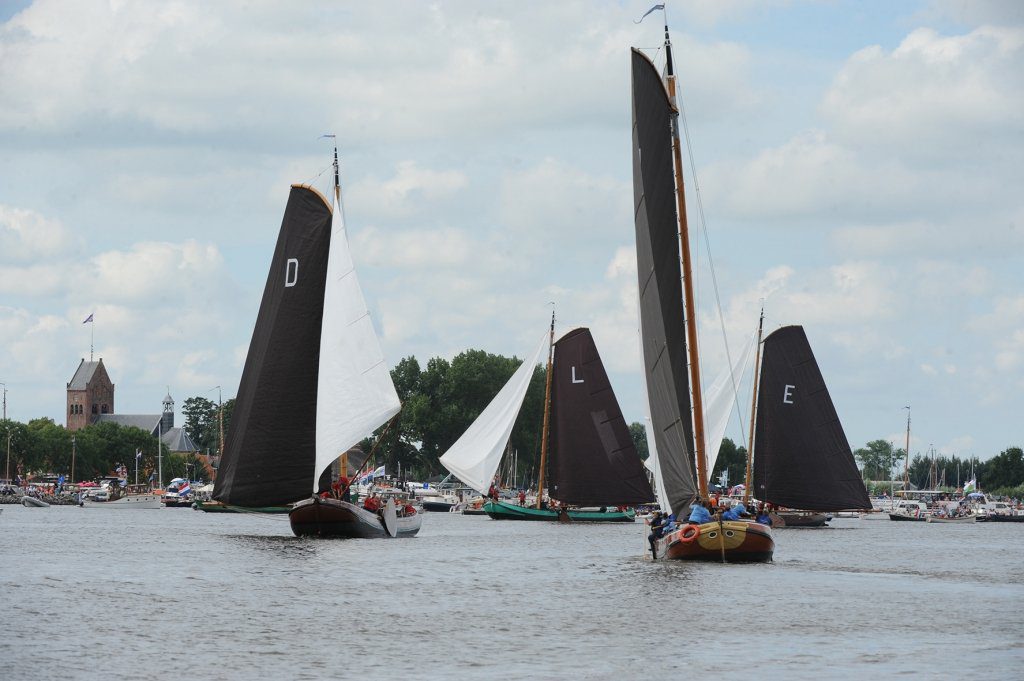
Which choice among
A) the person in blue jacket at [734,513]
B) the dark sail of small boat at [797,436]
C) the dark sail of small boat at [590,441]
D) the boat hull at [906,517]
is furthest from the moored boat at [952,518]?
the person in blue jacket at [734,513]

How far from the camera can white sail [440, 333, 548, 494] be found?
316 feet

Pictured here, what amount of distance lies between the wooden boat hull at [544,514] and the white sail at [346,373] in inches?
1586

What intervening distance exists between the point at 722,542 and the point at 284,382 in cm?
2255

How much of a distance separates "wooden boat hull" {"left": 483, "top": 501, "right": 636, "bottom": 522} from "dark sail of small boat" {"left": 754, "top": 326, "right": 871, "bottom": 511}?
41.7 ft

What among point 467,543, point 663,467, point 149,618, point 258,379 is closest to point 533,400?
point 467,543

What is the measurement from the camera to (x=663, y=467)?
47500 millimetres

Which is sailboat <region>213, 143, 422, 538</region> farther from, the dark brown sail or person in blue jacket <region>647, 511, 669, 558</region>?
person in blue jacket <region>647, 511, 669, 558</region>

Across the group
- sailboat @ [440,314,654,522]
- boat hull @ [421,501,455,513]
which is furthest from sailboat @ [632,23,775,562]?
boat hull @ [421,501,455,513]

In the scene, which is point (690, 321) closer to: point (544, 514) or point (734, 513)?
point (734, 513)

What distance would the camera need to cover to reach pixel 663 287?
1843 inches

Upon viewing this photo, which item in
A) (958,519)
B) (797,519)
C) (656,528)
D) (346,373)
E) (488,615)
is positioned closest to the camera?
(488,615)

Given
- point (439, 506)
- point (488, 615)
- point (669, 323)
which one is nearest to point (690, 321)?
point (669, 323)

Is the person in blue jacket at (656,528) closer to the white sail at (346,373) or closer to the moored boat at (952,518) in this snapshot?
the white sail at (346,373)

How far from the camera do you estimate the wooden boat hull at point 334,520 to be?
2445 inches
